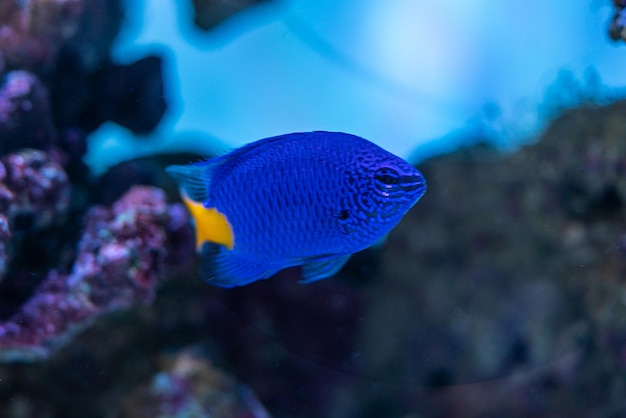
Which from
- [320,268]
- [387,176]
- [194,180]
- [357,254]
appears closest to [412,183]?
[387,176]

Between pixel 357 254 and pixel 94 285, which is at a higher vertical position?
pixel 357 254

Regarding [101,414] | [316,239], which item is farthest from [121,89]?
[316,239]

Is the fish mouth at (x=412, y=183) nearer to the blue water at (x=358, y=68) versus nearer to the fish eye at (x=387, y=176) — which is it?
the fish eye at (x=387, y=176)

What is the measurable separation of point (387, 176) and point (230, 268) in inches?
27.9

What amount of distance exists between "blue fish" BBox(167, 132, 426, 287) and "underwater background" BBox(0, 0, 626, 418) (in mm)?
1204

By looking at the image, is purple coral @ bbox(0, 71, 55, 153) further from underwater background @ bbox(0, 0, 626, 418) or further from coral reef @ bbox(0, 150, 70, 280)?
coral reef @ bbox(0, 150, 70, 280)

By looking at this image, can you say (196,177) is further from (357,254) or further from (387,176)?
(357,254)

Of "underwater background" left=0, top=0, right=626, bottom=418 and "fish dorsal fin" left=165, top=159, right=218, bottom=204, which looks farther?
"underwater background" left=0, top=0, right=626, bottom=418

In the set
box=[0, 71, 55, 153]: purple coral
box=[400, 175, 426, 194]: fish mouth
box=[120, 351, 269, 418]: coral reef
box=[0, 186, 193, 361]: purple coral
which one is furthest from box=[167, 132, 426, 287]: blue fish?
box=[120, 351, 269, 418]: coral reef

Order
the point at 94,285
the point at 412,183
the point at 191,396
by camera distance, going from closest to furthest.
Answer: the point at 412,183 < the point at 94,285 < the point at 191,396

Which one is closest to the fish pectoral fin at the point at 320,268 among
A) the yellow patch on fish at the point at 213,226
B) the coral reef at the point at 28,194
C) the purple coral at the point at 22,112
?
the yellow patch on fish at the point at 213,226

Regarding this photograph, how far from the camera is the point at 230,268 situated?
1.70 m

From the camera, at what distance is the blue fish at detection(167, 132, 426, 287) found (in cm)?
139

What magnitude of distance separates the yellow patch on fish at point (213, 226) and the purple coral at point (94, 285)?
1019 millimetres
